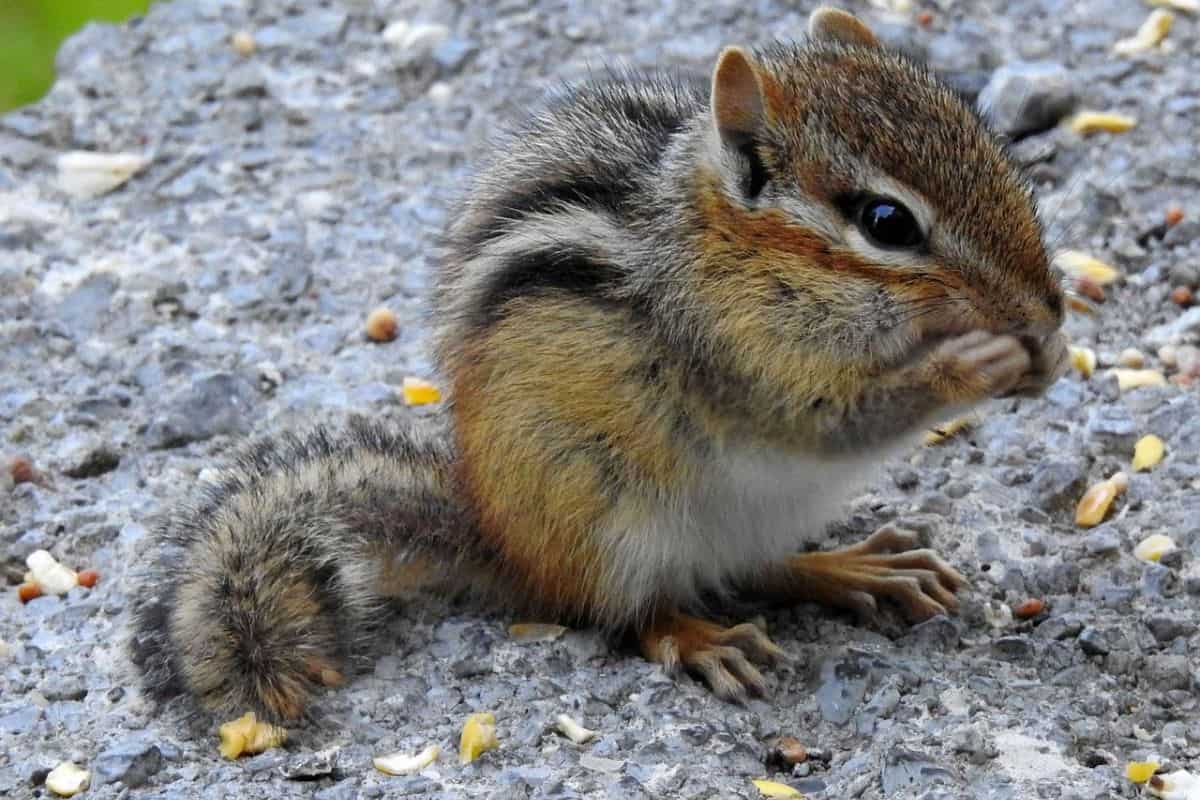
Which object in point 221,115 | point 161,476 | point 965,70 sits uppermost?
point 965,70

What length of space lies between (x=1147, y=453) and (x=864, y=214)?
1.00 m

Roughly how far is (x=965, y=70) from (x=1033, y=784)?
245 cm

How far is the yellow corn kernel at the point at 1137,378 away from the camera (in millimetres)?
3730

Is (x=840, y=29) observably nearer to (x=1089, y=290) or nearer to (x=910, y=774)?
(x=1089, y=290)

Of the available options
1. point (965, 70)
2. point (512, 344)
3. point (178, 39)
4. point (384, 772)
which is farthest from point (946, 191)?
point (178, 39)

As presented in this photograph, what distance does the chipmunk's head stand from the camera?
2.81m

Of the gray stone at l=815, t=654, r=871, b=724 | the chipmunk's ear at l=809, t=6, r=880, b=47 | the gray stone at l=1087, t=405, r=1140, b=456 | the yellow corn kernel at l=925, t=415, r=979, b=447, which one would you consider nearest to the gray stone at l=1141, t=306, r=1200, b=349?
the gray stone at l=1087, t=405, r=1140, b=456

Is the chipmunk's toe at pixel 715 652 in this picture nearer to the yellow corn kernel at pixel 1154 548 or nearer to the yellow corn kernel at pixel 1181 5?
the yellow corn kernel at pixel 1154 548

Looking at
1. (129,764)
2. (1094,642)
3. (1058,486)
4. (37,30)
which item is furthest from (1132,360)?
(37,30)

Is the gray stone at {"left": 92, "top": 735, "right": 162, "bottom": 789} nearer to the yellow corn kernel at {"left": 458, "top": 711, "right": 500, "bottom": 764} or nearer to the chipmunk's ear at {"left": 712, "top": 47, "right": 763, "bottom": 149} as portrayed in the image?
the yellow corn kernel at {"left": 458, "top": 711, "right": 500, "bottom": 764}

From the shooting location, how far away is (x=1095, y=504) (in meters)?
3.42

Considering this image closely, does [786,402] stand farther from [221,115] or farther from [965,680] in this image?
[221,115]

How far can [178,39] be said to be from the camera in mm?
5102

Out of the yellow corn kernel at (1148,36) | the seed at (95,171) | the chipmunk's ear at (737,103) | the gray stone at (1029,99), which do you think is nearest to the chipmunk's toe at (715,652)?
the chipmunk's ear at (737,103)
